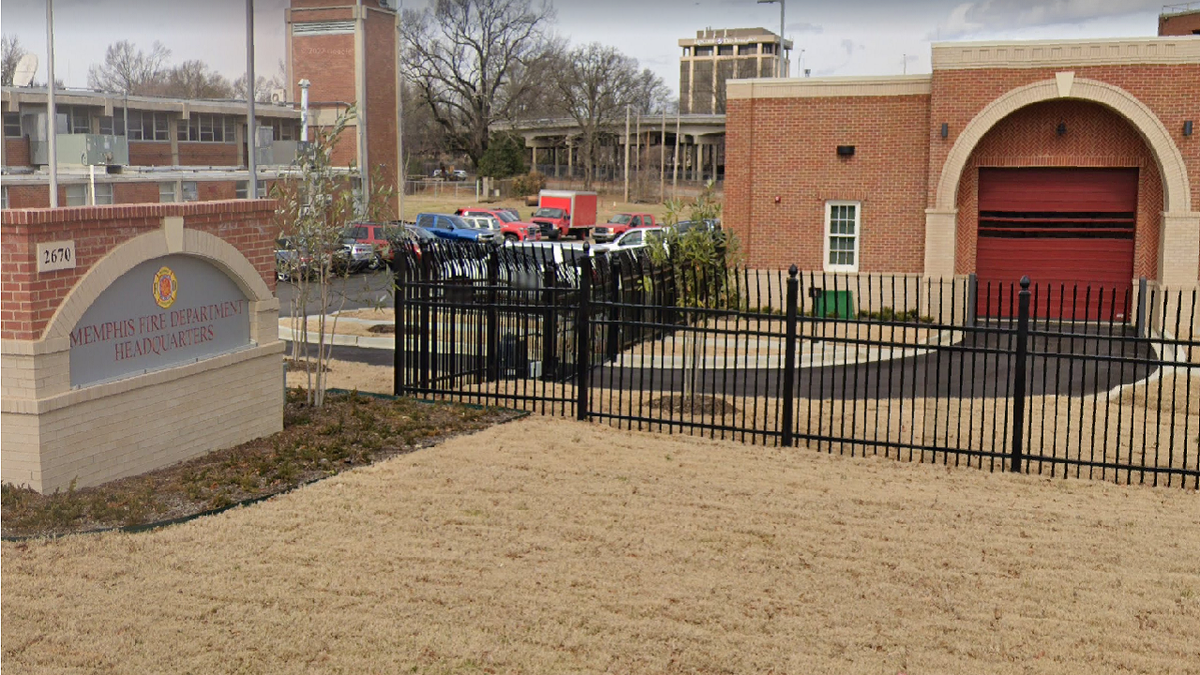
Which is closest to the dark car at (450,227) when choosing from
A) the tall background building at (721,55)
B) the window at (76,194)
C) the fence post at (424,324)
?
the window at (76,194)

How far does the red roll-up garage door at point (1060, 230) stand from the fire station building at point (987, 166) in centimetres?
3

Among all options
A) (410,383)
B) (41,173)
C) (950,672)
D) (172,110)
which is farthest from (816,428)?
(172,110)

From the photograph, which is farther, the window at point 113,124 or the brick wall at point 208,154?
the brick wall at point 208,154

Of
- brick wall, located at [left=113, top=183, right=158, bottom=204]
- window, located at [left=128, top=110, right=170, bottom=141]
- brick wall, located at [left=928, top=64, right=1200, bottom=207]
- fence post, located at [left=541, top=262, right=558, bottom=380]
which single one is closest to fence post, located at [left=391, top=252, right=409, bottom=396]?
fence post, located at [left=541, top=262, right=558, bottom=380]

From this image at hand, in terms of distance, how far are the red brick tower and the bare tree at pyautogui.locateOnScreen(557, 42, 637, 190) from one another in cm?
3007

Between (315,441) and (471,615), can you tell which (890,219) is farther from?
(471,615)

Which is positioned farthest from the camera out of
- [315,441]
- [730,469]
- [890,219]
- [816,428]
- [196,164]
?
[196,164]

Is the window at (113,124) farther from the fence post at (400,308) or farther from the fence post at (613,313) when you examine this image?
the fence post at (613,313)

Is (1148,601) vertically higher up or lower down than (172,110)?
lower down

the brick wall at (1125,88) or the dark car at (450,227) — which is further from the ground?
the brick wall at (1125,88)

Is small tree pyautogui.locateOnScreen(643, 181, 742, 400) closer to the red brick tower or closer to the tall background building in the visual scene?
the red brick tower

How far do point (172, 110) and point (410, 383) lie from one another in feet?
125

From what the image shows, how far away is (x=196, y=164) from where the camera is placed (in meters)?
54.9

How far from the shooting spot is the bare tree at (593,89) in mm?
96188
